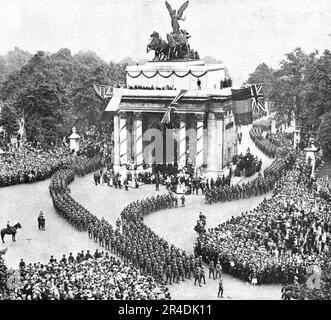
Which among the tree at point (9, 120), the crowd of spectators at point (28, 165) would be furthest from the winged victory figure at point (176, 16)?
the tree at point (9, 120)

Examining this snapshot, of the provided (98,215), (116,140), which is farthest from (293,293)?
(116,140)

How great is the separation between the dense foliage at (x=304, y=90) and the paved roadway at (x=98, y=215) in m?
10.00

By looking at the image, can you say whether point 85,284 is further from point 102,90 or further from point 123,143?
point 102,90

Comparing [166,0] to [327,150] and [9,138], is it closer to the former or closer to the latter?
[327,150]

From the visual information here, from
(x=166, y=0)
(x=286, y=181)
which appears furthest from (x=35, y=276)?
(x=166, y=0)

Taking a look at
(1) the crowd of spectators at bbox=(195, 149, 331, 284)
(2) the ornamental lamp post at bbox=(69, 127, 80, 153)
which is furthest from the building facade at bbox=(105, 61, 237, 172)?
(1) the crowd of spectators at bbox=(195, 149, 331, 284)

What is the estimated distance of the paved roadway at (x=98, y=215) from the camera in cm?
2181

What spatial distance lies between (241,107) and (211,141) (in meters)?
3.28

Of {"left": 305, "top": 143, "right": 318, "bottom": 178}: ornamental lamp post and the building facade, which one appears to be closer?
the building facade

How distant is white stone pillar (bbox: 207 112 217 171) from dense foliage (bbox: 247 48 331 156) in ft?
23.9

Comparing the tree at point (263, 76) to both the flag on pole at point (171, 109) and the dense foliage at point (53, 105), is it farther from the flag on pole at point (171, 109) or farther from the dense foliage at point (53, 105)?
the flag on pole at point (171, 109)

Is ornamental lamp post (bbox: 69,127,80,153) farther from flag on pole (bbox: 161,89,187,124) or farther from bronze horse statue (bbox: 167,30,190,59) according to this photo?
flag on pole (bbox: 161,89,187,124)

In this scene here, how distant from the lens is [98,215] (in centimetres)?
3238

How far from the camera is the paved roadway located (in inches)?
859
